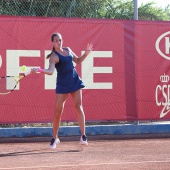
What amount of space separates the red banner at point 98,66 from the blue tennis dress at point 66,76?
2381 mm

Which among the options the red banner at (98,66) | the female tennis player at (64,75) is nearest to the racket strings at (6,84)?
the red banner at (98,66)

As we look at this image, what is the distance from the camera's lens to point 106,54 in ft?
35.8

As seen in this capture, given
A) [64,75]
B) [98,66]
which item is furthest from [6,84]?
[98,66]

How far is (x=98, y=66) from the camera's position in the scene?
35.6 feet

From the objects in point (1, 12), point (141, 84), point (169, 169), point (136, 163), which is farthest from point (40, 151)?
point (1, 12)

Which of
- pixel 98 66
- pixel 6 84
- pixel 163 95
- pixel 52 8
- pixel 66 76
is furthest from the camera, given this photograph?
pixel 52 8

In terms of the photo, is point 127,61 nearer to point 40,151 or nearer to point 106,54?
point 106,54

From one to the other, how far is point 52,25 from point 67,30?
0.96ft

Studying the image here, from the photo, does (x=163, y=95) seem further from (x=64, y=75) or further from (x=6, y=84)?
(x=64, y=75)

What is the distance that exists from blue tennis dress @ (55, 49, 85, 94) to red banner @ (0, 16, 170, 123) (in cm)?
238

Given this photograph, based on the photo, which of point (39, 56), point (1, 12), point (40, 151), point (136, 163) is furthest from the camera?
point (1, 12)

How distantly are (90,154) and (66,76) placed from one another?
1.15 meters

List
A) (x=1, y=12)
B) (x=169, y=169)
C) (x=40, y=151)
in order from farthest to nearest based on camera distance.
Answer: (x=1, y=12) → (x=40, y=151) → (x=169, y=169)

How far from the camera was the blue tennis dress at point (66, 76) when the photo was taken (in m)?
8.12
